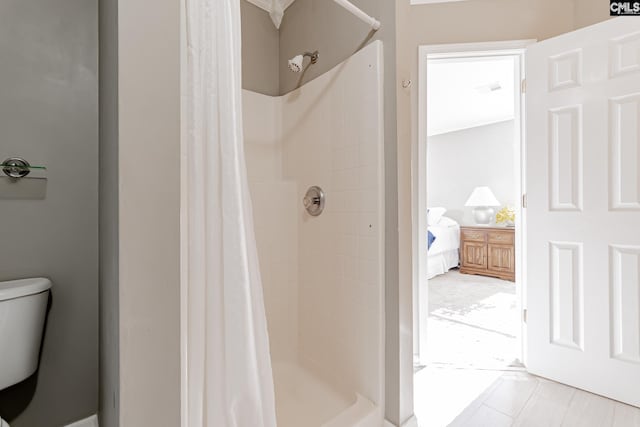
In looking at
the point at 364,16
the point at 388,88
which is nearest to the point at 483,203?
the point at 388,88

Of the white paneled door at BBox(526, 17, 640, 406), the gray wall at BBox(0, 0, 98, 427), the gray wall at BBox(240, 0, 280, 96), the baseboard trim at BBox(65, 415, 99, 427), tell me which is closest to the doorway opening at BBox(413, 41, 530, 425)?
the white paneled door at BBox(526, 17, 640, 406)

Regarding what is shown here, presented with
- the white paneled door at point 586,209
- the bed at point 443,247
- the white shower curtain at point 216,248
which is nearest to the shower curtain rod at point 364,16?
the white shower curtain at point 216,248

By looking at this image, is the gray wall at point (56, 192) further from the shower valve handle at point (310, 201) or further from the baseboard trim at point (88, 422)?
the shower valve handle at point (310, 201)

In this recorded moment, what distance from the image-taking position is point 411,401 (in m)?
1.23

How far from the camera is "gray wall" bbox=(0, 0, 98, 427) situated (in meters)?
1.21

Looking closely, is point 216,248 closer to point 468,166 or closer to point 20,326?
point 20,326

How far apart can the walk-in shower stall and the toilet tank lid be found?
921 mm

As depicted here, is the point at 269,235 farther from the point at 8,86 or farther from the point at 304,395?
the point at 8,86

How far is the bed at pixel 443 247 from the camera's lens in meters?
4.33

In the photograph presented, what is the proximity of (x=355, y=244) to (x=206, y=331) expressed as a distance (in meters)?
0.78

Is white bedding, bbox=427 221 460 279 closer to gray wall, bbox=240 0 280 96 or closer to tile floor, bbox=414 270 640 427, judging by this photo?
tile floor, bbox=414 270 640 427

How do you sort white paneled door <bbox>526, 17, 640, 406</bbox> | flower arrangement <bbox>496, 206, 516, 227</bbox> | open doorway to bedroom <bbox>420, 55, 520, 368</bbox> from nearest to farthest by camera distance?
white paneled door <bbox>526, 17, 640, 406</bbox>
open doorway to bedroom <bbox>420, 55, 520, 368</bbox>
flower arrangement <bbox>496, 206, 516, 227</bbox>

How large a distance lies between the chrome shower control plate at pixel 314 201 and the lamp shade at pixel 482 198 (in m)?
4.21

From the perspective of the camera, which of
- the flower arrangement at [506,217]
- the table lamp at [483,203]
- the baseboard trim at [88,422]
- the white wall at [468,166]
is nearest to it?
the baseboard trim at [88,422]
